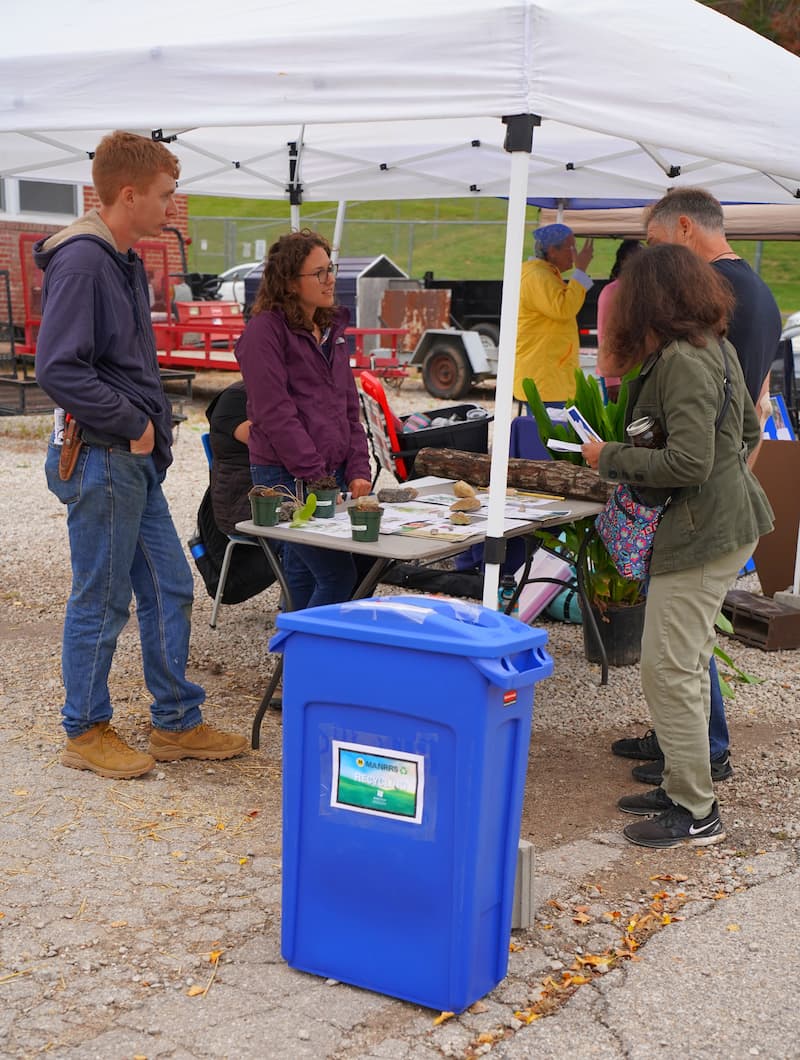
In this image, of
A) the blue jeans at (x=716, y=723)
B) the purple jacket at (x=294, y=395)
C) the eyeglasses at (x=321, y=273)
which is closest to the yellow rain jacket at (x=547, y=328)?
the purple jacket at (x=294, y=395)

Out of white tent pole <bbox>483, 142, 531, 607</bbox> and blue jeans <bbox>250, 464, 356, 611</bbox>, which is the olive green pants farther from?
blue jeans <bbox>250, 464, 356, 611</bbox>

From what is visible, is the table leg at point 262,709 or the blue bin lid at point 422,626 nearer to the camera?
the blue bin lid at point 422,626

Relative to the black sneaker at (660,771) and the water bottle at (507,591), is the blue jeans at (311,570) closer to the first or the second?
the black sneaker at (660,771)

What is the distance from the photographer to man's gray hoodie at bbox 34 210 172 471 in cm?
363

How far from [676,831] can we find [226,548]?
2.73 meters

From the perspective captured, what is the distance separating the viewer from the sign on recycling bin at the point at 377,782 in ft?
8.73

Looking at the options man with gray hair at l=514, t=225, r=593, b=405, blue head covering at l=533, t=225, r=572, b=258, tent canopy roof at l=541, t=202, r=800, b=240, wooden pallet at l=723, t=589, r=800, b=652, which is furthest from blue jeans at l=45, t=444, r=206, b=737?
tent canopy roof at l=541, t=202, r=800, b=240

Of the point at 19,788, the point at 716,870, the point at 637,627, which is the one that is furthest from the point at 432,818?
the point at 637,627

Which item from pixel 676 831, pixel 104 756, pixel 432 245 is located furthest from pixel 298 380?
pixel 432 245

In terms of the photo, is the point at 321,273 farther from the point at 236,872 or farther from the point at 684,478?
the point at 236,872

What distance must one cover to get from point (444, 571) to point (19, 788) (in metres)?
2.88

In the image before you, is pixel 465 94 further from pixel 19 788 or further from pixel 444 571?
pixel 444 571

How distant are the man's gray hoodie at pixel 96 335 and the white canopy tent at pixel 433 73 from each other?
0.51 meters

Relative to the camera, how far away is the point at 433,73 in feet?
11.7
